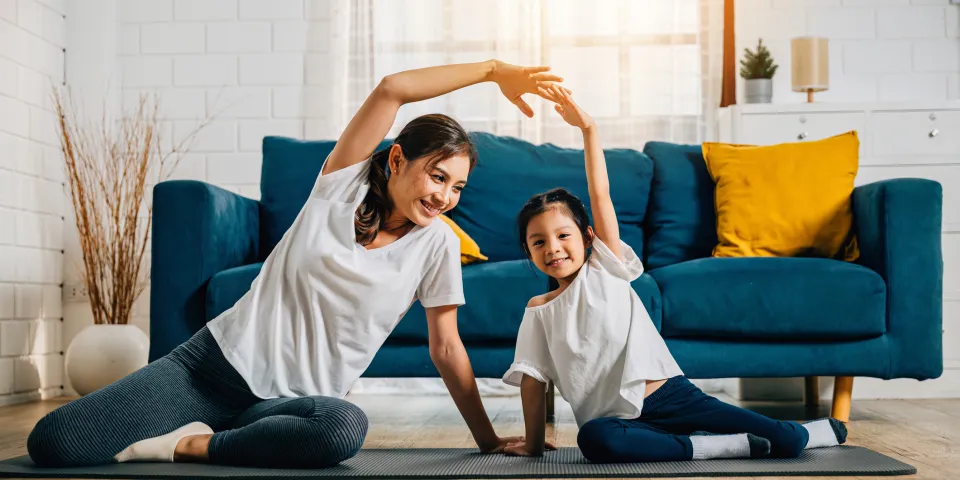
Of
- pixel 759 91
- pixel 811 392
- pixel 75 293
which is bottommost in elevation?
pixel 811 392

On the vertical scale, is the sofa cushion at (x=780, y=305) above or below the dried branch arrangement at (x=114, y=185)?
below

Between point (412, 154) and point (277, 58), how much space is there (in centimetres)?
246

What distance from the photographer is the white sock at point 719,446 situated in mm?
1750

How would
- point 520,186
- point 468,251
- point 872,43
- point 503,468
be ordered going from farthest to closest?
point 872,43
point 520,186
point 468,251
point 503,468

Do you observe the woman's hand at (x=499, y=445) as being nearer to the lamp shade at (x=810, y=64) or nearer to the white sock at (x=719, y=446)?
the white sock at (x=719, y=446)

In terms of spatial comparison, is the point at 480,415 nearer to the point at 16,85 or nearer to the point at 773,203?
the point at 773,203

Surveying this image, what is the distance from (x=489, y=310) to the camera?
8.03 feet

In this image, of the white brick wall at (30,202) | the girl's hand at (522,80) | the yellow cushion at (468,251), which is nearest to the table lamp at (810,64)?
the yellow cushion at (468,251)

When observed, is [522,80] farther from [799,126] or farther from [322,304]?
[799,126]

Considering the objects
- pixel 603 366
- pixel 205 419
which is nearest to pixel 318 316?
pixel 205 419

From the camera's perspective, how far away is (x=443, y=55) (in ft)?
13.1

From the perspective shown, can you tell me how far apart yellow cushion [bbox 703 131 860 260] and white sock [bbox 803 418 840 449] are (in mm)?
905

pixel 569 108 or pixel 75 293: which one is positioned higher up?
pixel 569 108

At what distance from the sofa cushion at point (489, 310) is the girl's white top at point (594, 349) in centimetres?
58
